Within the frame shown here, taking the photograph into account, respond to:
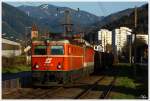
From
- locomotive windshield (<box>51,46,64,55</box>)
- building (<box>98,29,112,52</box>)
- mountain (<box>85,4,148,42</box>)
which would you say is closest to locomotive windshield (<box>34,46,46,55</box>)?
locomotive windshield (<box>51,46,64,55</box>)

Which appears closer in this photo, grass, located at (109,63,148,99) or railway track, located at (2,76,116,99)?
railway track, located at (2,76,116,99)

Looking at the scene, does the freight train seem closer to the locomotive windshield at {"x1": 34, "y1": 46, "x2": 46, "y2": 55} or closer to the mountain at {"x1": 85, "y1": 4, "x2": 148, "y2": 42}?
the locomotive windshield at {"x1": 34, "y1": 46, "x2": 46, "y2": 55}

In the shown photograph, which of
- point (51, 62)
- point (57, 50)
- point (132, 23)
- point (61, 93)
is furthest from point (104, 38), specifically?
point (61, 93)

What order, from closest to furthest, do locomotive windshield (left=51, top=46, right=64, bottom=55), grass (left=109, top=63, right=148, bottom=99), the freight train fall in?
grass (left=109, top=63, right=148, bottom=99) < the freight train < locomotive windshield (left=51, top=46, right=64, bottom=55)

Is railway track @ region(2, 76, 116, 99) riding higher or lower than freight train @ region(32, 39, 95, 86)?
lower

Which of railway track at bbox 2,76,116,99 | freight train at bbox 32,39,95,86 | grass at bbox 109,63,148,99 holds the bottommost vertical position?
grass at bbox 109,63,148,99

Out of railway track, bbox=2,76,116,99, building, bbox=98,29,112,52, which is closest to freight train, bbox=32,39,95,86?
railway track, bbox=2,76,116,99

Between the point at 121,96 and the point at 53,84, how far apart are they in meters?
5.12

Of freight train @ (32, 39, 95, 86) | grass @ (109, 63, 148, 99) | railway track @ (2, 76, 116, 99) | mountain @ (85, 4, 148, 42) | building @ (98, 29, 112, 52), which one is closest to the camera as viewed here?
railway track @ (2, 76, 116, 99)

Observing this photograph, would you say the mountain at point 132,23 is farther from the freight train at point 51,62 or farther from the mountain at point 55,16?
the freight train at point 51,62

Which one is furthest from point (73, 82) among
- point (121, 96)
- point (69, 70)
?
point (121, 96)

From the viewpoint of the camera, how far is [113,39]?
170375 millimetres

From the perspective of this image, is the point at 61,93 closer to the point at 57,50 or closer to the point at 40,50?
the point at 57,50

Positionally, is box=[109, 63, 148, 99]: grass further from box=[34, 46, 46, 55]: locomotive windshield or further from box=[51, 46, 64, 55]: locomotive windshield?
box=[34, 46, 46, 55]: locomotive windshield
